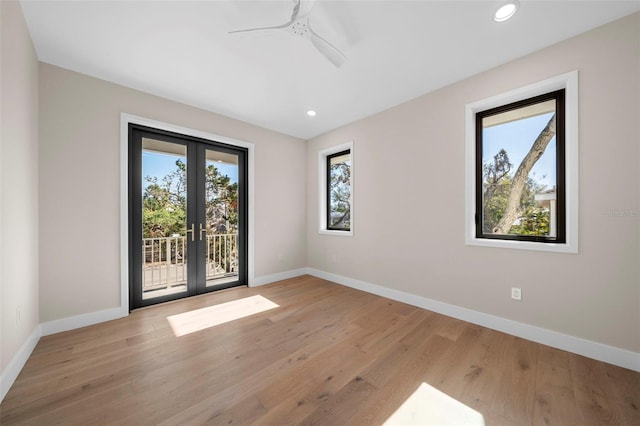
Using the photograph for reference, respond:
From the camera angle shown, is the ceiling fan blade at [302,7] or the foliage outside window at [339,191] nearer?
the ceiling fan blade at [302,7]

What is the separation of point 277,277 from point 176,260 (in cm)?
165

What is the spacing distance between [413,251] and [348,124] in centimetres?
234

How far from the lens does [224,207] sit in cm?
386

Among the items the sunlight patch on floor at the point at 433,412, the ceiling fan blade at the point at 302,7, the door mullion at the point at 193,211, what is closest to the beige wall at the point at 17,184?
the door mullion at the point at 193,211

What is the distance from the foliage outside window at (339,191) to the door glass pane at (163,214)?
2.45 m

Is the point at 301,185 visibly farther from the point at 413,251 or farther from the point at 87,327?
the point at 87,327

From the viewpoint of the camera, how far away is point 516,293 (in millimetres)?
2334

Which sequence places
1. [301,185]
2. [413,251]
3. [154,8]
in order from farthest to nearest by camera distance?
[301,185], [413,251], [154,8]

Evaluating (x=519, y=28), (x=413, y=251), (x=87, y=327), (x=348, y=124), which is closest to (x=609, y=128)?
(x=519, y=28)

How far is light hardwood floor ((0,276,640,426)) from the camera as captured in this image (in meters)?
1.43

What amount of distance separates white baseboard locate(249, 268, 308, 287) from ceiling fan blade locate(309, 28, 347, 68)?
11.1 ft

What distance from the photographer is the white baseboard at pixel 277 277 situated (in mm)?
4031

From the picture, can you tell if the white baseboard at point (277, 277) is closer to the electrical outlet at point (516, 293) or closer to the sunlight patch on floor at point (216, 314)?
the sunlight patch on floor at point (216, 314)

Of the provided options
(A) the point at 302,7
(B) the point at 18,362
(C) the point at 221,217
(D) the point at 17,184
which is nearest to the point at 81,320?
(B) the point at 18,362
